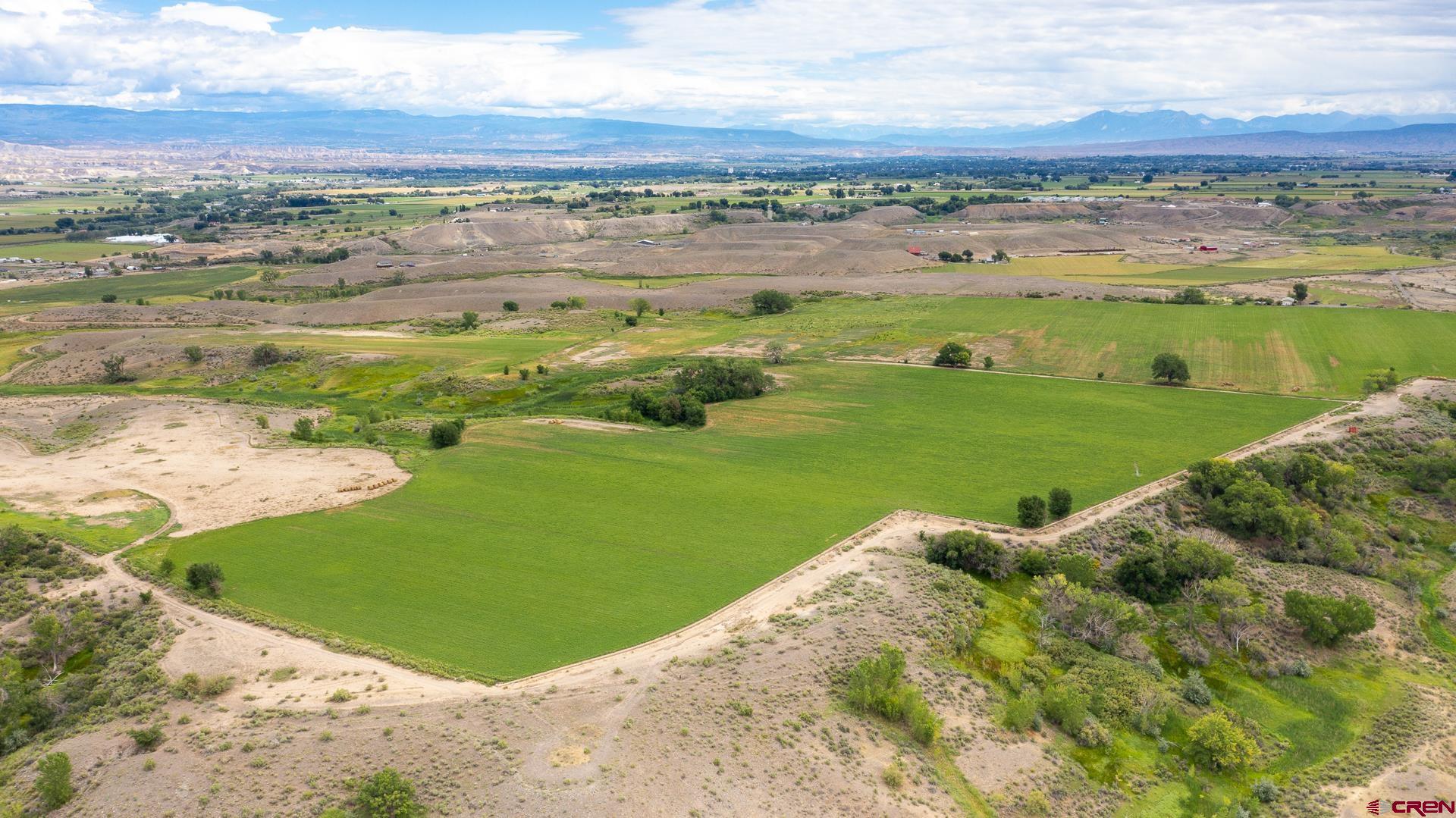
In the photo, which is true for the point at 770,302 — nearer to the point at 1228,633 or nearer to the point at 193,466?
the point at 193,466

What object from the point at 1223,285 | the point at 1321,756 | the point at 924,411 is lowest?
the point at 1321,756

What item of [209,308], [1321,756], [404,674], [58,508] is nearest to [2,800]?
[404,674]

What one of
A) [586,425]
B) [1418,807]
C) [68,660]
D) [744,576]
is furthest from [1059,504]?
[68,660]

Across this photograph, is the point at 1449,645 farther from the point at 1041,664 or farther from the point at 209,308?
the point at 209,308

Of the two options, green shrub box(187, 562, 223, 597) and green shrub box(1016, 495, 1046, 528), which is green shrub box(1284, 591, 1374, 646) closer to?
green shrub box(1016, 495, 1046, 528)

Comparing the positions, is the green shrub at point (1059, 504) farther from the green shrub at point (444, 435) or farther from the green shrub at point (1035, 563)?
the green shrub at point (444, 435)

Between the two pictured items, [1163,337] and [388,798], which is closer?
[388,798]

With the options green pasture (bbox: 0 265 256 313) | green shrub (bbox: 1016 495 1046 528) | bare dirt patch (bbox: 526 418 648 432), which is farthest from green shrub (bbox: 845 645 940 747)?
green pasture (bbox: 0 265 256 313)
